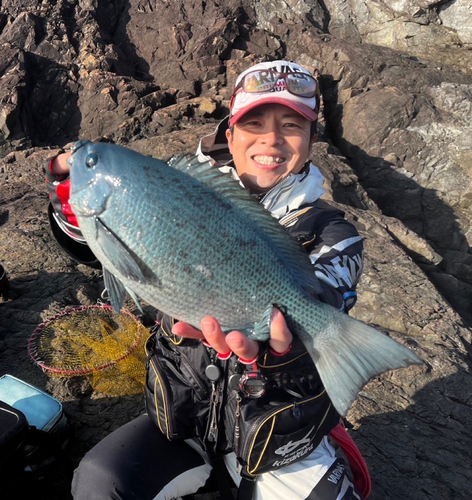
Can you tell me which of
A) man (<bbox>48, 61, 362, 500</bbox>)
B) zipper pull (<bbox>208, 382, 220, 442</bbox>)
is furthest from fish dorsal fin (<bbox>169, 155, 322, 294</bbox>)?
zipper pull (<bbox>208, 382, 220, 442</bbox>)

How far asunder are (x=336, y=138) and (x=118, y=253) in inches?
363

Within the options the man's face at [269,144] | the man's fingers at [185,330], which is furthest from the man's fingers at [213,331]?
the man's face at [269,144]

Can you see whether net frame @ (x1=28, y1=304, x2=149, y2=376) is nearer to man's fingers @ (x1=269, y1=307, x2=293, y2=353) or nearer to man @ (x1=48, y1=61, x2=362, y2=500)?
man @ (x1=48, y1=61, x2=362, y2=500)

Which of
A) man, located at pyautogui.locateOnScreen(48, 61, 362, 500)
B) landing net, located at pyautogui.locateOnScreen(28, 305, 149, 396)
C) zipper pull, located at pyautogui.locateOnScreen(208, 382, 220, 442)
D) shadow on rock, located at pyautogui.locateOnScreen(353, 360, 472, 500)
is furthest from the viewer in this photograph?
landing net, located at pyautogui.locateOnScreen(28, 305, 149, 396)

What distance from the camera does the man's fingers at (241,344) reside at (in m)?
1.53

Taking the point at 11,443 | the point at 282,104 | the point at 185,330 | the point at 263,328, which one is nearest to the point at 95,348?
the point at 11,443

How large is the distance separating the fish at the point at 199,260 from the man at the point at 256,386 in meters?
0.13

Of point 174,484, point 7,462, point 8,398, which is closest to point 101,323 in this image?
point 8,398

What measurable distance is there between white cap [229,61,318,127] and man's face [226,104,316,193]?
5cm

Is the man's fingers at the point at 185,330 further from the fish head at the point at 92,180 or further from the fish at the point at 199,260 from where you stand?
the fish head at the point at 92,180

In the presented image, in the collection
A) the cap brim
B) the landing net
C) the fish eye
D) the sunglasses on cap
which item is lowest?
the landing net

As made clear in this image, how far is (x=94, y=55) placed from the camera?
10445 mm

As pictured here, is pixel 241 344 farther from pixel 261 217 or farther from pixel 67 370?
pixel 67 370

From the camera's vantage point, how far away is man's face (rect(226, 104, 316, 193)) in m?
2.23
